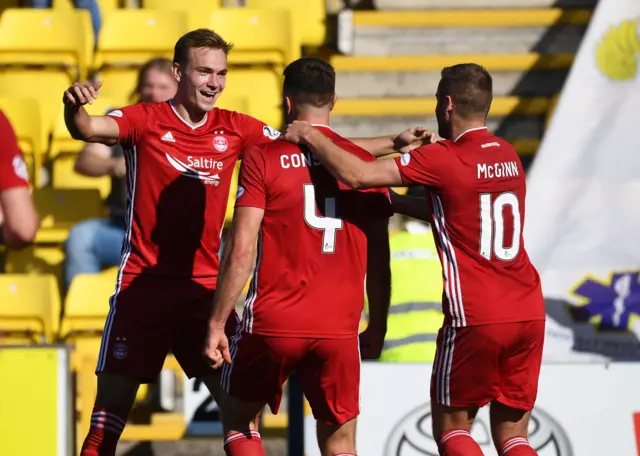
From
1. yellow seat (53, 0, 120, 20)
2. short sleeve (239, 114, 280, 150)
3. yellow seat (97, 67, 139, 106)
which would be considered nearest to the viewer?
short sleeve (239, 114, 280, 150)

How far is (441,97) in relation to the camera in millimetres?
4926

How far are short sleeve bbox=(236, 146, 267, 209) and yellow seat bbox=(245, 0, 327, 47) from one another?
16.7 feet

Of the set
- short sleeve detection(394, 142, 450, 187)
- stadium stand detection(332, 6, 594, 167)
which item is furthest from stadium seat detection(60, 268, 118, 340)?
short sleeve detection(394, 142, 450, 187)

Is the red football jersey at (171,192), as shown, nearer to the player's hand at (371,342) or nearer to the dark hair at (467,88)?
the player's hand at (371,342)

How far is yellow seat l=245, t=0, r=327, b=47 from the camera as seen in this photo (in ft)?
32.0

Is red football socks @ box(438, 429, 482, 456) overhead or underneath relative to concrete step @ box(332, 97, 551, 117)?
underneath

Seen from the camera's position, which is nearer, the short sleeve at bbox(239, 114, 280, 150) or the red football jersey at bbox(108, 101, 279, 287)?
the red football jersey at bbox(108, 101, 279, 287)

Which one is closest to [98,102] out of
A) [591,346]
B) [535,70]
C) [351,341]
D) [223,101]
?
[223,101]

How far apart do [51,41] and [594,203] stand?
4.68 m

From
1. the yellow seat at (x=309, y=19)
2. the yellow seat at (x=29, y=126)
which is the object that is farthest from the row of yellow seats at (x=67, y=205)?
the yellow seat at (x=309, y=19)

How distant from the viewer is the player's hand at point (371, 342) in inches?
200

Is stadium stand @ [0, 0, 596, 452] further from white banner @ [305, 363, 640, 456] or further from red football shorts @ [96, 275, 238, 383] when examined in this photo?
red football shorts @ [96, 275, 238, 383]

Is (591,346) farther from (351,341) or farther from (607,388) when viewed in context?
(351,341)

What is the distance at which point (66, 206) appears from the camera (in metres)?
8.63
